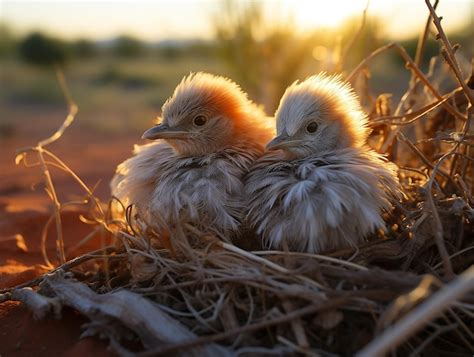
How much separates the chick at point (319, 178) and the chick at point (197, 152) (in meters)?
0.13

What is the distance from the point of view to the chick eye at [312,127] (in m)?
2.75

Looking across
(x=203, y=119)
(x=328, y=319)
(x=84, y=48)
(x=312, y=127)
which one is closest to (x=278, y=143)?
(x=312, y=127)

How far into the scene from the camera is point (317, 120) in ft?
9.03

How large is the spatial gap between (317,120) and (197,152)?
66 centimetres

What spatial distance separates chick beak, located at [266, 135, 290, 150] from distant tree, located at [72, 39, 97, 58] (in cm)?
3277

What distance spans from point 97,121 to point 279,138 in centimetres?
1173

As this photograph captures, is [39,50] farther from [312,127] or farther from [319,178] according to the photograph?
[319,178]

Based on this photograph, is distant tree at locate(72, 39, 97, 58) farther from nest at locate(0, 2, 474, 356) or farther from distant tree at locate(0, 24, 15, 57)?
nest at locate(0, 2, 474, 356)

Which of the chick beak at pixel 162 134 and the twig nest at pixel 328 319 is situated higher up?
the chick beak at pixel 162 134

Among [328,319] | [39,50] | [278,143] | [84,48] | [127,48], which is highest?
[84,48]

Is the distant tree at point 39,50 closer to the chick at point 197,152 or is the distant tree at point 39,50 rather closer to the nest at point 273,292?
the chick at point 197,152

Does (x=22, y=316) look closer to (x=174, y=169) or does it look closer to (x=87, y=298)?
(x=87, y=298)

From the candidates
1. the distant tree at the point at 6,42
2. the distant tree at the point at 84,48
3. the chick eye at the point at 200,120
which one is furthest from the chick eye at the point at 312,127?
the distant tree at the point at 84,48

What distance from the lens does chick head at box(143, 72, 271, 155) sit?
9.55ft
